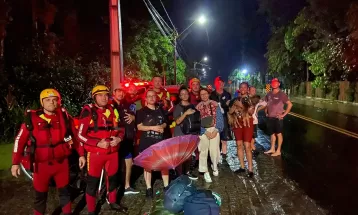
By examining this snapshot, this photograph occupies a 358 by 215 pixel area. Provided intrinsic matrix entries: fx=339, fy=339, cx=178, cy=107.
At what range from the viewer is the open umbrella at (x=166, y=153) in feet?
14.8

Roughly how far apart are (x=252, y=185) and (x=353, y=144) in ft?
18.2

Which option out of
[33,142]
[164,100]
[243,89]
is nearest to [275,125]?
[243,89]

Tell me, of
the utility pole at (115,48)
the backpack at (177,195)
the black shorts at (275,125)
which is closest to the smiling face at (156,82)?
the utility pole at (115,48)

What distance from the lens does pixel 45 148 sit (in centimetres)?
423

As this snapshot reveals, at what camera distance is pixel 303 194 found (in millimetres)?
5859

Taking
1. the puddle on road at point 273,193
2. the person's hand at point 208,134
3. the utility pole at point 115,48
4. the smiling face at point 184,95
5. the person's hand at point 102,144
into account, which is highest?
the utility pole at point 115,48

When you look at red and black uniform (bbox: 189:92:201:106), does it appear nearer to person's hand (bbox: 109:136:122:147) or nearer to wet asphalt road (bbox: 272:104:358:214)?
wet asphalt road (bbox: 272:104:358:214)

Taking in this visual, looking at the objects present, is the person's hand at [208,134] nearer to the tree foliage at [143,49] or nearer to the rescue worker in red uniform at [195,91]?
the rescue worker in red uniform at [195,91]

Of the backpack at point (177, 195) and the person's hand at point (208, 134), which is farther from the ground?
the person's hand at point (208, 134)

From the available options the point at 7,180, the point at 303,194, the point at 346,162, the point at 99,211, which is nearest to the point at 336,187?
the point at 303,194

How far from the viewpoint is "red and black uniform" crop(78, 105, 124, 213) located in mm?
4582

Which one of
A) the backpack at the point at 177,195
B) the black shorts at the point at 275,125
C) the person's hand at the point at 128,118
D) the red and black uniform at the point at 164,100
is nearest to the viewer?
the backpack at the point at 177,195

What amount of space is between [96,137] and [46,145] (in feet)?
2.16

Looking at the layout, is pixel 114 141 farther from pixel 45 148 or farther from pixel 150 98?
pixel 150 98
